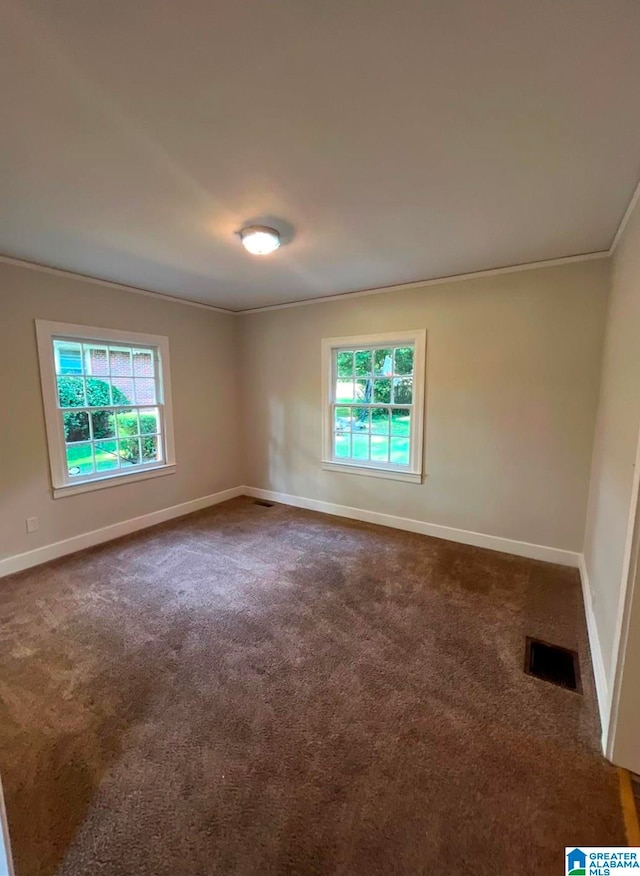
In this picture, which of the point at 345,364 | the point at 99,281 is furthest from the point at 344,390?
the point at 99,281

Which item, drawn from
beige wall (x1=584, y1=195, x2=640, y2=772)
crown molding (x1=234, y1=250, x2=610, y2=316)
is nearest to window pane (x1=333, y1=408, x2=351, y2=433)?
crown molding (x1=234, y1=250, x2=610, y2=316)

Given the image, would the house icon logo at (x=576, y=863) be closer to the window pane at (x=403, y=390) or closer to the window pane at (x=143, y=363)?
the window pane at (x=403, y=390)

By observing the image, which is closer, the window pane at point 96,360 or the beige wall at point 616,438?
the beige wall at point 616,438

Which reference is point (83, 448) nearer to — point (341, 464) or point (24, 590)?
point (24, 590)

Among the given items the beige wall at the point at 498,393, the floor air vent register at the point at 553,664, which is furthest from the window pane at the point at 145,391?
the floor air vent register at the point at 553,664

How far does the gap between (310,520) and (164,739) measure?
107 inches

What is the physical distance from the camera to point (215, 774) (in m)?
1.46

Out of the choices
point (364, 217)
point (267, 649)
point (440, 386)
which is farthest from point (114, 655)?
point (440, 386)

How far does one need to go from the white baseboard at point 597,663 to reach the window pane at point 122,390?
426cm

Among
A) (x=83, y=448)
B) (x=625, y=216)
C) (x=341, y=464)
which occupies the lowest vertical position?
(x=341, y=464)

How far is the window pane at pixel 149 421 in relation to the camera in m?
4.06

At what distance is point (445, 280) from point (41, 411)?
12.4ft

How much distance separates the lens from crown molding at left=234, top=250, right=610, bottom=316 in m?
2.90

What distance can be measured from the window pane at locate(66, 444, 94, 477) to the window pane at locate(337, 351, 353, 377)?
271 cm
